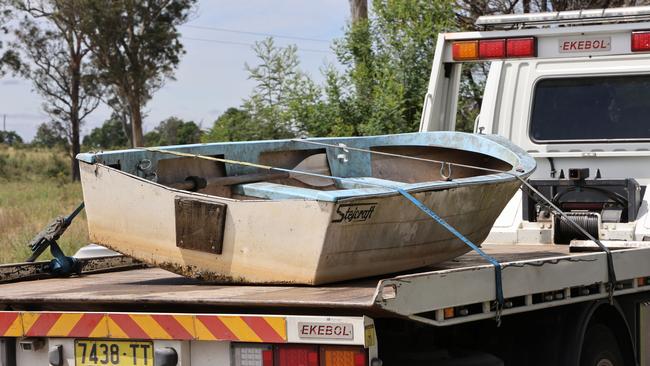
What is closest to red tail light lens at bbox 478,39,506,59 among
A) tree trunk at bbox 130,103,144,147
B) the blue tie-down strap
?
the blue tie-down strap

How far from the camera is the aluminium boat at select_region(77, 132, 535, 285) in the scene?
16.6ft

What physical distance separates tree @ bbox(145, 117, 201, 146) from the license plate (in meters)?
36.9

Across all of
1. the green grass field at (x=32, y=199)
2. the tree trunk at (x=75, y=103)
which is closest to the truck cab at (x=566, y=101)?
the green grass field at (x=32, y=199)

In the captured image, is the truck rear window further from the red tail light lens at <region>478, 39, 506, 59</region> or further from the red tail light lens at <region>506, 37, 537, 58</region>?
the red tail light lens at <region>478, 39, 506, 59</region>

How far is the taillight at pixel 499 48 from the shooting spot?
325 inches

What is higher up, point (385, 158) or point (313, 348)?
point (385, 158)

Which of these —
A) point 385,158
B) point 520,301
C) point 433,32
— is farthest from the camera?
point 433,32

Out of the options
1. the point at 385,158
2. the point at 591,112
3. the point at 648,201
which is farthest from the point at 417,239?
the point at 591,112

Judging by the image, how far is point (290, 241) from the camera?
5090 mm

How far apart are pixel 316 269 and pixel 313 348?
0.68m

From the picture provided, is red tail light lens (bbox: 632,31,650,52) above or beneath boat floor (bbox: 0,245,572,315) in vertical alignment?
above

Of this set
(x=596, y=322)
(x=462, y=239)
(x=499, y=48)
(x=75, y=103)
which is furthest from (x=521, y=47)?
(x=75, y=103)

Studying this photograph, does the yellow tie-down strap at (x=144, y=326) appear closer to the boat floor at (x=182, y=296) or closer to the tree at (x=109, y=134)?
the boat floor at (x=182, y=296)

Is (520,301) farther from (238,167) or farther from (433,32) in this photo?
(433,32)
